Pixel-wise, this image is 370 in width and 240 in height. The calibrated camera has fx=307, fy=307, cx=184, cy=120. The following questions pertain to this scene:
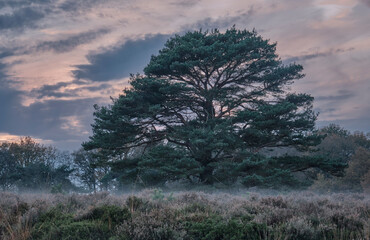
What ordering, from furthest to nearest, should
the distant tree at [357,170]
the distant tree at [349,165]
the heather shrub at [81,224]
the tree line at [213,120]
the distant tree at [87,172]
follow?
the distant tree at [87,172] < the distant tree at [357,170] < the distant tree at [349,165] < the tree line at [213,120] < the heather shrub at [81,224]

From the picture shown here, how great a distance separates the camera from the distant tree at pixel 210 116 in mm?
19328

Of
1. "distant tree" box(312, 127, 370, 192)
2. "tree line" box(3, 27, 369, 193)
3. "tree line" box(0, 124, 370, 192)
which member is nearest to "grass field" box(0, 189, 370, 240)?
"tree line" box(3, 27, 369, 193)

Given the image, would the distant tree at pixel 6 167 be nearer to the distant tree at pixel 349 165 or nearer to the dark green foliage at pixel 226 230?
the distant tree at pixel 349 165

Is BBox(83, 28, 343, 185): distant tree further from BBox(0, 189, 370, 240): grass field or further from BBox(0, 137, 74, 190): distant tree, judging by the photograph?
BBox(0, 189, 370, 240): grass field

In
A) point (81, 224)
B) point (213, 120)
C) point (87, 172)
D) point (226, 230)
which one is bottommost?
point (226, 230)

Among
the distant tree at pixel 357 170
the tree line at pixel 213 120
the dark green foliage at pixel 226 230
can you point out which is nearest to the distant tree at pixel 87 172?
the tree line at pixel 213 120

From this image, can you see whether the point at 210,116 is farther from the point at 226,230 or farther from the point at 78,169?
the point at 78,169

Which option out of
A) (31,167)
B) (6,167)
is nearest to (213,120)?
(31,167)

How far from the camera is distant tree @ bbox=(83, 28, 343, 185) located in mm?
19328

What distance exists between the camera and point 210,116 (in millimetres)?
21812

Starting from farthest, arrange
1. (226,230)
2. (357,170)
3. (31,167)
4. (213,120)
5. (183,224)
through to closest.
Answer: (357,170) → (31,167) → (213,120) → (183,224) → (226,230)

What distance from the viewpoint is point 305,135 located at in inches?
828

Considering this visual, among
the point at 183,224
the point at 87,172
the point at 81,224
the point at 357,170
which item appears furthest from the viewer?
the point at 87,172

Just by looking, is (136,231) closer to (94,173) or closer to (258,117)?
(258,117)
